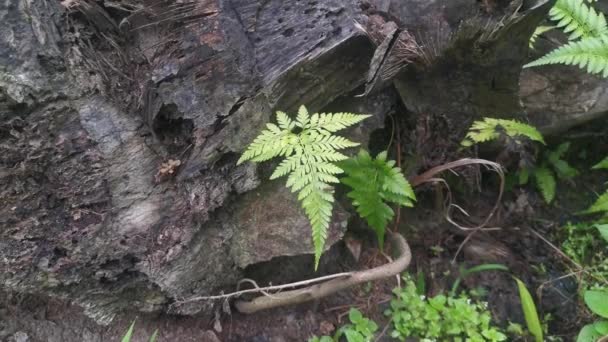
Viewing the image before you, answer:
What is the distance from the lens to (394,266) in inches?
100

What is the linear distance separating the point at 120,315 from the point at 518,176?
112 inches

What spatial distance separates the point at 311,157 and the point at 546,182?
6.71ft

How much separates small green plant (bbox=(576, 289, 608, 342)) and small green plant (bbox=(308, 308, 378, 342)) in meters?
1.17

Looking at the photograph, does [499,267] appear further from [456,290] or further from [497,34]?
[497,34]

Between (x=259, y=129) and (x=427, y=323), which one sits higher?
(x=259, y=129)

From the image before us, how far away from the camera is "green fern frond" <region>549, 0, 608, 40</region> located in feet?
8.18

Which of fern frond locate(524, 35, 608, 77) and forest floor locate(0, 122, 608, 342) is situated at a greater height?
fern frond locate(524, 35, 608, 77)

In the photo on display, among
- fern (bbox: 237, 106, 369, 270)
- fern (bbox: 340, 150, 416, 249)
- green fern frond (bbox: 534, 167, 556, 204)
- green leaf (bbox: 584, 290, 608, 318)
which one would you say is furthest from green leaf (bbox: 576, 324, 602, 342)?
fern (bbox: 237, 106, 369, 270)

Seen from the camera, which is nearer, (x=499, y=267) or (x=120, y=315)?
(x=120, y=315)

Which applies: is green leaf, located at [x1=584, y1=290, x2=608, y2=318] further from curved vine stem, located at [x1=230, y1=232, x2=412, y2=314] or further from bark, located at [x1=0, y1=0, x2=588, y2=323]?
bark, located at [x1=0, y1=0, x2=588, y2=323]

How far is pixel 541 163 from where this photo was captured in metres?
3.15

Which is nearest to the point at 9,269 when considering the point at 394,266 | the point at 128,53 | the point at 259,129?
the point at 128,53

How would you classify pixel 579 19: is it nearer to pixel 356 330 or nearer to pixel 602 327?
pixel 602 327

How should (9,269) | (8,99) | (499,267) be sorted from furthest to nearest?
(499,267) → (9,269) → (8,99)
